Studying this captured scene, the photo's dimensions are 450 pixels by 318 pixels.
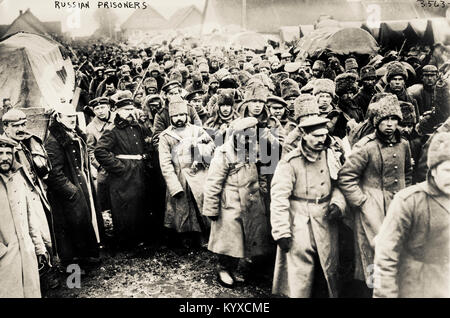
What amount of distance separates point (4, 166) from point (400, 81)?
17.5ft

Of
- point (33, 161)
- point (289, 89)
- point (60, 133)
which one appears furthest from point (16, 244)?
point (289, 89)

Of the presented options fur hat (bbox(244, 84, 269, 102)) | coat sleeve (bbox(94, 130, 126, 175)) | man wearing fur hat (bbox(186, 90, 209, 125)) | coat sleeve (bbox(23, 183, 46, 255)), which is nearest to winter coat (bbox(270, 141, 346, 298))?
fur hat (bbox(244, 84, 269, 102))

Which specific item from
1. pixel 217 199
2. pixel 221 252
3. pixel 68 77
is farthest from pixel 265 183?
pixel 68 77

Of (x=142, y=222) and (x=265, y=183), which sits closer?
(x=265, y=183)

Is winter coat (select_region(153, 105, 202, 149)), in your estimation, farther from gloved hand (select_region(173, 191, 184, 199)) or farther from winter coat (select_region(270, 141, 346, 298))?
→ winter coat (select_region(270, 141, 346, 298))

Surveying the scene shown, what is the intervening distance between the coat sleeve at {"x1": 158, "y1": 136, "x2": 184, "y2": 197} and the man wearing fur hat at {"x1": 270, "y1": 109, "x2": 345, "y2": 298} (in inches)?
71.4

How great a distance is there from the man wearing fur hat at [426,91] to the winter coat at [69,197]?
17.7 ft

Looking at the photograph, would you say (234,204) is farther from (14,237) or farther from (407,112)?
(407,112)

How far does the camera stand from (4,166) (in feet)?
12.1

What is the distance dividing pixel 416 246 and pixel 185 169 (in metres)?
3.26

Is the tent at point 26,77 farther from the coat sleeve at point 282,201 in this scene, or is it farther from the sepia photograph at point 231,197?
the coat sleeve at point 282,201

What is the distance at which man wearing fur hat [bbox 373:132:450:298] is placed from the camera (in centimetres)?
316

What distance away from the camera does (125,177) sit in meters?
5.80
